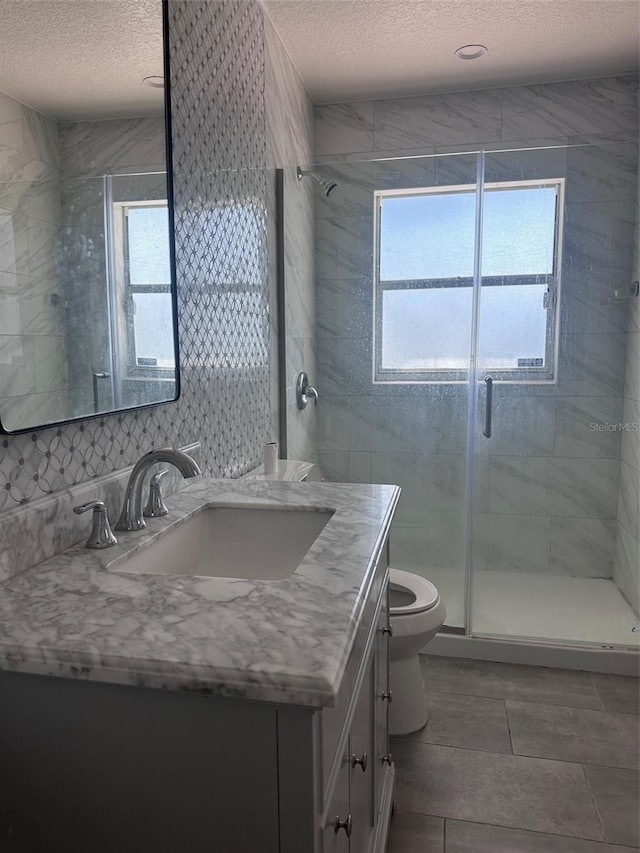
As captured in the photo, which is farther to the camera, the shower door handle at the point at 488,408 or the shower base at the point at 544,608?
the shower door handle at the point at 488,408

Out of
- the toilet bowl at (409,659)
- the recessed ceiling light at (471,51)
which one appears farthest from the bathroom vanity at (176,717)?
the recessed ceiling light at (471,51)

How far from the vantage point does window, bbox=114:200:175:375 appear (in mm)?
1382

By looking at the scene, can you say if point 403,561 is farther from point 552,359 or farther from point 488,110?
point 488,110

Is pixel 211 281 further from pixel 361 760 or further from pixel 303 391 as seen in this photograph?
pixel 361 760

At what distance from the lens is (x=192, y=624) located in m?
0.83

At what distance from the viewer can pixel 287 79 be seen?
2.82 metres

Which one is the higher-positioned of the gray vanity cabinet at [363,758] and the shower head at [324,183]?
the shower head at [324,183]

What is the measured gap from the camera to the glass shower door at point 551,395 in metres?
2.76

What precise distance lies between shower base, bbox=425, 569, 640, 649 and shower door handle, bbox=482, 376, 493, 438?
0.66 metres

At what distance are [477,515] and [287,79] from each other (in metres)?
2.14

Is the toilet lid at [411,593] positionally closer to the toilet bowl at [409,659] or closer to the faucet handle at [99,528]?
the toilet bowl at [409,659]

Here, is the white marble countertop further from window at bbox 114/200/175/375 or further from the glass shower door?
the glass shower door

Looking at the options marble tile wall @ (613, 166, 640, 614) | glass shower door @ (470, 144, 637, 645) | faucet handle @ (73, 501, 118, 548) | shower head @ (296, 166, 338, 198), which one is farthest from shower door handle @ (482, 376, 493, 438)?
faucet handle @ (73, 501, 118, 548)

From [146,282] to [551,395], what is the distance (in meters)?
2.02
